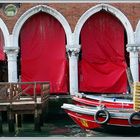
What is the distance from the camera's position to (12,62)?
74.6 ft

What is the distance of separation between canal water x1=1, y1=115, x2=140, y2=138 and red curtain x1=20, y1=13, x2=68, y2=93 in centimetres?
189

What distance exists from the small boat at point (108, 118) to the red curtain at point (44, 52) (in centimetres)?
576

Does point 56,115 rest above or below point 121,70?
below

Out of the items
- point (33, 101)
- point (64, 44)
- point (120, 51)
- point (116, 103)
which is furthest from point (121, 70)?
point (33, 101)

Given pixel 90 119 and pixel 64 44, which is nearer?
pixel 90 119

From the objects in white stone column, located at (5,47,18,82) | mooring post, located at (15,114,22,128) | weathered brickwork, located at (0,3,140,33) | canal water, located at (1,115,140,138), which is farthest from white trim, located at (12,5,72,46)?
mooring post, located at (15,114,22,128)

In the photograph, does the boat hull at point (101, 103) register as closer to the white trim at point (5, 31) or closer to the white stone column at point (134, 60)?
the white stone column at point (134, 60)

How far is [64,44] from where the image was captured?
23.2 metres

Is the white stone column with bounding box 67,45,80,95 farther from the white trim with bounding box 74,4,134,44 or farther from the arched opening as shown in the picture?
the arched opening

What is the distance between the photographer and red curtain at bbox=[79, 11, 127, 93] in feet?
75.9

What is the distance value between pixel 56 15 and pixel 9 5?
2.18 m

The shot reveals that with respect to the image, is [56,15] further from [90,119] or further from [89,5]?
[90,119]

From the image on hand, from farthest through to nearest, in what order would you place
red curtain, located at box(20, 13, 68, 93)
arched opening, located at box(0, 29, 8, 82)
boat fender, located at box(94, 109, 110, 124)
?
arched opening, located at box(0, 29, 8, 82), red curtain, located at box(20, 13, 68, 93), boat fender, located at box(94, 109, 110, 124)

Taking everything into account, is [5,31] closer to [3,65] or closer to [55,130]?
[3,65]
